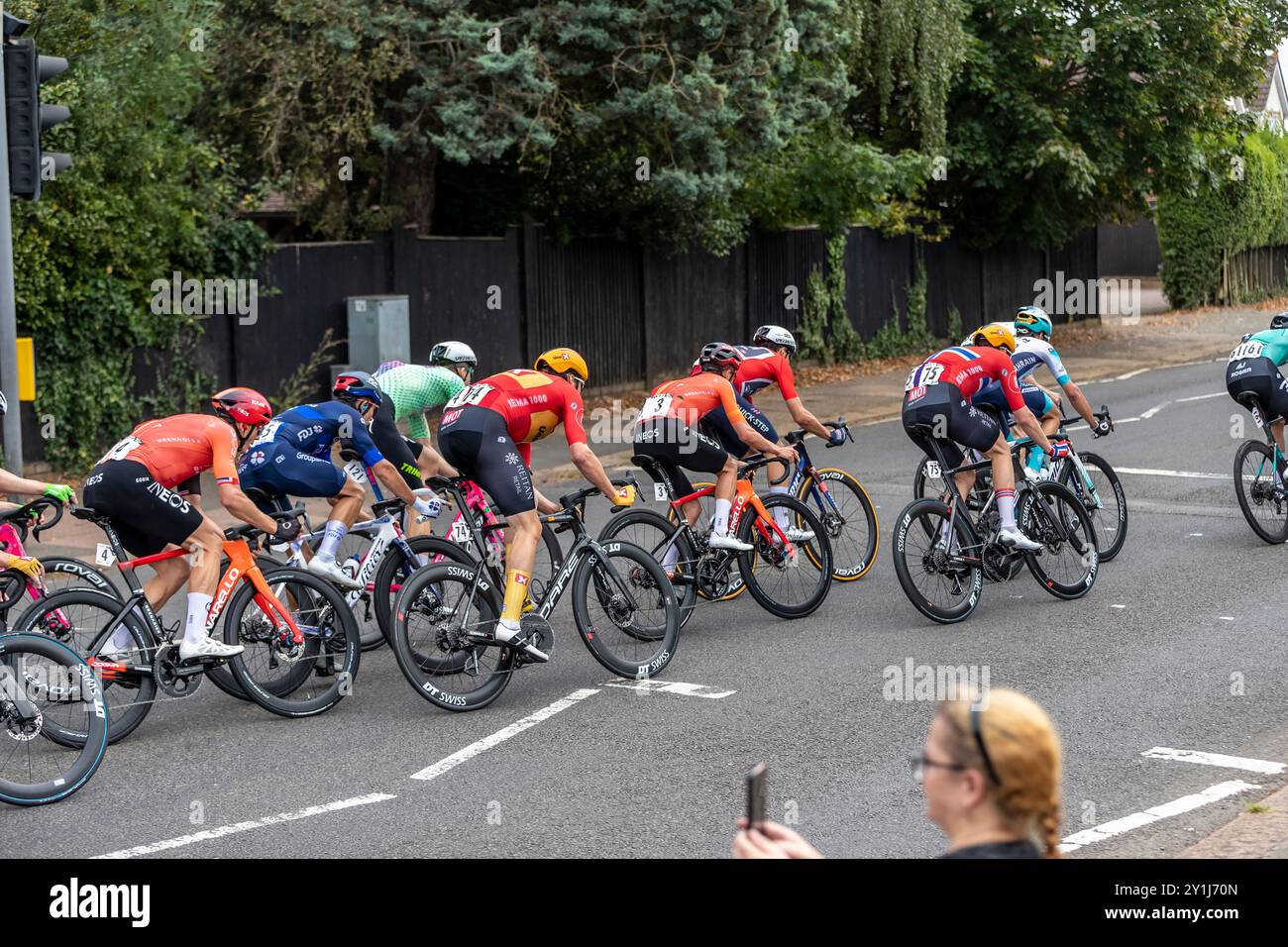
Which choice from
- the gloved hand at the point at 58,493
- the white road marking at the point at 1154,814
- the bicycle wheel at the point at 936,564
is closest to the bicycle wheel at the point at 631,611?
the bicycle wheel at the point at 936,564

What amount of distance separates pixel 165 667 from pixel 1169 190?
25.6 metres

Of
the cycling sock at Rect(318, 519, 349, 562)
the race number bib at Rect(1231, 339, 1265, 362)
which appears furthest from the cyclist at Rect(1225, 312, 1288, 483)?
the cycling sock at Rect(318, 519, 349, 562)

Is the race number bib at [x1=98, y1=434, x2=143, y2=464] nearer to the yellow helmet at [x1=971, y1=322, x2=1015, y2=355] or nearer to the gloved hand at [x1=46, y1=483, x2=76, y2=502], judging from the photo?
the gloved hand at [x1=46, y1=483, x2=76, y2=502]

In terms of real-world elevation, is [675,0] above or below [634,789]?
above

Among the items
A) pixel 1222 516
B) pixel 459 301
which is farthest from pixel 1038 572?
pixel 459 301

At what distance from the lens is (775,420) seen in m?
20.9

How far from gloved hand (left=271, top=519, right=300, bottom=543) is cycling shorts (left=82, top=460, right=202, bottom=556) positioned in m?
0.40

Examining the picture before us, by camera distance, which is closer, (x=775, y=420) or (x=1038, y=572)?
(x=1038, y=572)

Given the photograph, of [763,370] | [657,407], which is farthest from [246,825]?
[763,370]

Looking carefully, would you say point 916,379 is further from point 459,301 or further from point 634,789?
point 459,301

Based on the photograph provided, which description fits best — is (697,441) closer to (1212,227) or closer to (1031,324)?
(1031,324)

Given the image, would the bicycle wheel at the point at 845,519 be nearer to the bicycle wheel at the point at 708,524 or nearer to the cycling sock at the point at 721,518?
the bicycle wheel at the point at 708,524
